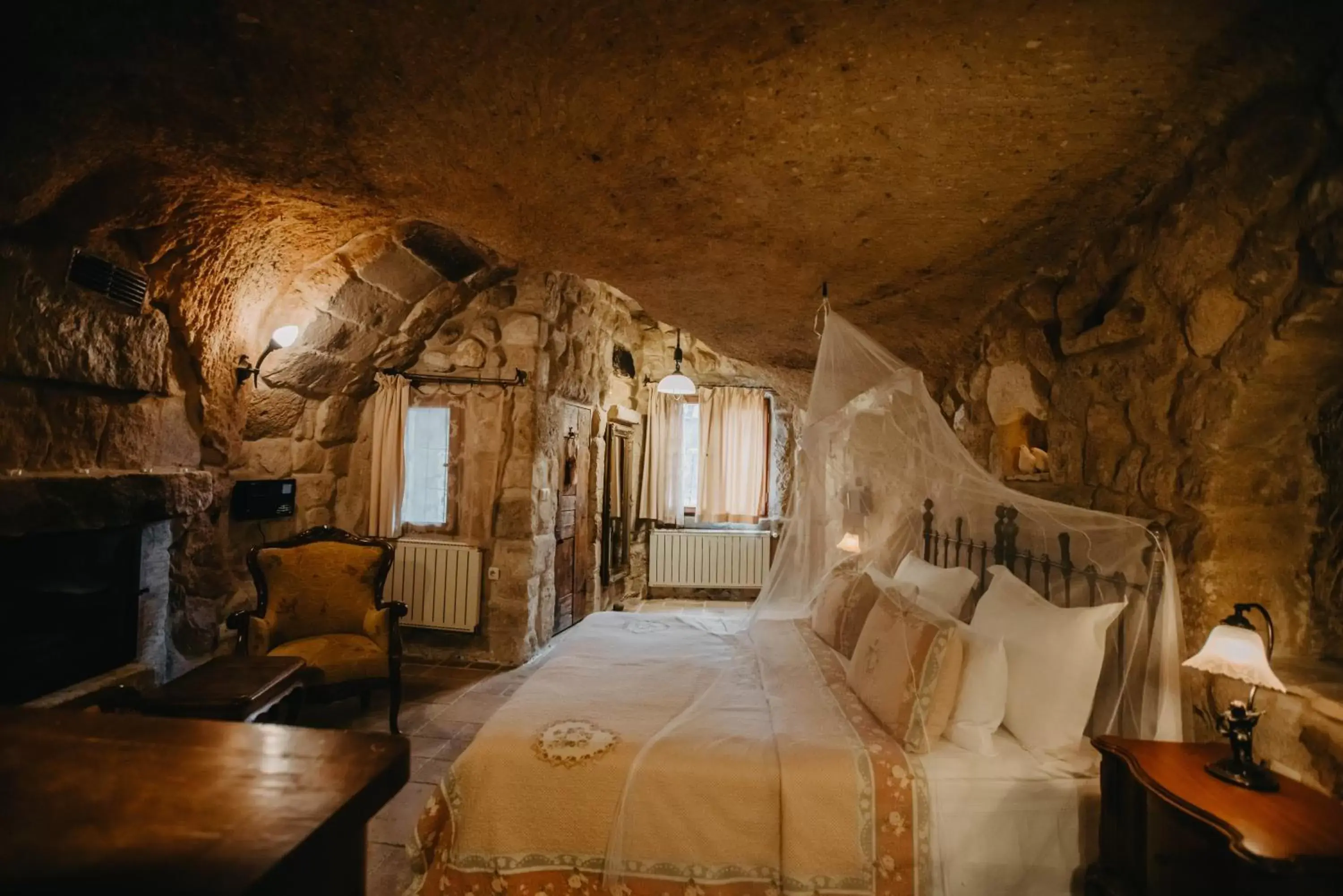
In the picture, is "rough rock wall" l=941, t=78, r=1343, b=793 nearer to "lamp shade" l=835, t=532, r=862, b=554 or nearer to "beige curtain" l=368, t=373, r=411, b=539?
"lamp shade" l=835, t=532, r=862, b=554

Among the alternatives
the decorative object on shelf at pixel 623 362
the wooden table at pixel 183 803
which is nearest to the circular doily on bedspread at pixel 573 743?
the wooden table at pixel 183 803

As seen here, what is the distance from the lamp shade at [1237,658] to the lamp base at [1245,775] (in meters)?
0.18

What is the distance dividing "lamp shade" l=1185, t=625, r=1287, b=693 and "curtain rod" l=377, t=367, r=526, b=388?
3933mm

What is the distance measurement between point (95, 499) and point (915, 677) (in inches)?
117

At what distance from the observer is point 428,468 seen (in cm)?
467

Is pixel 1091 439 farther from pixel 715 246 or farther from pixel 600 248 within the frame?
pixel 600 248

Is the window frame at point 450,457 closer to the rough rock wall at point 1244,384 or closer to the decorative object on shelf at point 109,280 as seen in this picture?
the decorative object on shelf at point 109,280

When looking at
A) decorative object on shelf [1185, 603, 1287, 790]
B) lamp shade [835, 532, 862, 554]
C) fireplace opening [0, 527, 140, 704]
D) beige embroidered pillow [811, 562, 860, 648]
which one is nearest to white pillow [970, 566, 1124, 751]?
decorative object on shelf [1185, 603, 1287, 790]

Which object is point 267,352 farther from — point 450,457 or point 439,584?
point 439,584

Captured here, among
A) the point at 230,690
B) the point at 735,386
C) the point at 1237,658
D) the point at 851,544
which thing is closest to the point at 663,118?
the point at 1237,658

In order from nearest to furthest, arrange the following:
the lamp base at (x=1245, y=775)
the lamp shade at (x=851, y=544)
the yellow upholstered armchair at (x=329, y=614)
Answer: the lamp base at (x=1245, y=775) → the yellow upholstered armchair at (x=329, y=614) → the lamp shade at (x=851, y=544)

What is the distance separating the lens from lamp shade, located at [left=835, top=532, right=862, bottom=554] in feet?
11.2

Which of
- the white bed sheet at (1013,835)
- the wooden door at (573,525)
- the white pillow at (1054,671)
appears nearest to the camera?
the white bed sheet at (1013,835)

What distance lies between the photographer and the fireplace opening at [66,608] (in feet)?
7.45
